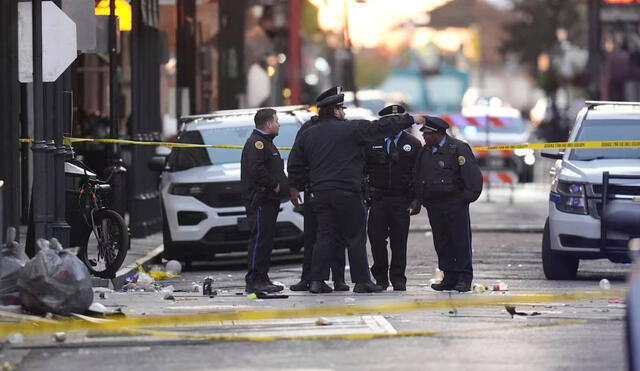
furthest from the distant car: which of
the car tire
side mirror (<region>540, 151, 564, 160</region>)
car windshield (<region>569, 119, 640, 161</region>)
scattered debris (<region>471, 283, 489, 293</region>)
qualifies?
scattered debris (<region>471, 283, 489, 293</region>)

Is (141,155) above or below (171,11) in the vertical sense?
below

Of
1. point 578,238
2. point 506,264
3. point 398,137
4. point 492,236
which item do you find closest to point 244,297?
point 398,137

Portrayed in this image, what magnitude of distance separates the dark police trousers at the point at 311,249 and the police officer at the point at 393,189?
349mm

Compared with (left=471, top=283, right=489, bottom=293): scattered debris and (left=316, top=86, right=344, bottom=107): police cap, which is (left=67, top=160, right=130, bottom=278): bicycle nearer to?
(left=316, top=86, right=344, bottom=107): police cap

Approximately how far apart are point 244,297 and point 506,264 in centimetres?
462

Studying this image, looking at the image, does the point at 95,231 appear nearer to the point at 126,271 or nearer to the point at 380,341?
the point at 126,271

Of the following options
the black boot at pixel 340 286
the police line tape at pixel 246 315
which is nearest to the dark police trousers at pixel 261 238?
the black boot at pixel 340 286

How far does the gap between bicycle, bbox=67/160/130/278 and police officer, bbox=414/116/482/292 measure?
2.96m

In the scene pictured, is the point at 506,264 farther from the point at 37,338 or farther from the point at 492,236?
the point at 37,338

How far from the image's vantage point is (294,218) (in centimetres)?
1919

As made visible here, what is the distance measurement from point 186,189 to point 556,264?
458 centimetres

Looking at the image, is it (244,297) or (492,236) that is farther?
(492,236)

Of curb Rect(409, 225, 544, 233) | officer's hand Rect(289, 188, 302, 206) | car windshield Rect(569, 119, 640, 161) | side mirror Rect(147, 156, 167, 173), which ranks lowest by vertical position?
curb Rect(409, 225, 544, 233)

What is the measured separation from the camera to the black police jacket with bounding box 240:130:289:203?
15711 millimetres
